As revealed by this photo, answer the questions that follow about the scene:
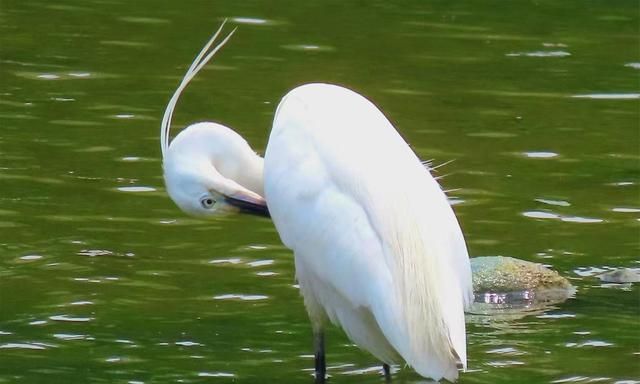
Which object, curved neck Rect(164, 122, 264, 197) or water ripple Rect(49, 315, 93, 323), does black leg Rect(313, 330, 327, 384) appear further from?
water ripple Rect(49, 315, 93, 323)

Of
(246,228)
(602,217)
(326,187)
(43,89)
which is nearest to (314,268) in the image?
(326,187)

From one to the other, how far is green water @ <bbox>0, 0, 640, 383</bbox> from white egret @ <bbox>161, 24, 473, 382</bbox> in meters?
0.47

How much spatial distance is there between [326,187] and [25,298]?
180 centimetres

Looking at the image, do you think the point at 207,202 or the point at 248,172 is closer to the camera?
the point at 207,202

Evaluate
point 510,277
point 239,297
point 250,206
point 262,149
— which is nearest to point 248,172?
point 250,206

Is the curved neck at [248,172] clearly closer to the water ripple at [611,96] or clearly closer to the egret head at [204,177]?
the egret head at [204,177]

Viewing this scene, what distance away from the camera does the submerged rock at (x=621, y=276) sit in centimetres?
739

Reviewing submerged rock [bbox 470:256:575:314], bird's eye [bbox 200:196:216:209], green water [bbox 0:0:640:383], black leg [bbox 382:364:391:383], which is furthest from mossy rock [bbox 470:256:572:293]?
bird's eye [bbox 200:196:216:209]

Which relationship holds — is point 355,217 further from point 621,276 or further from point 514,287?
point 621,276

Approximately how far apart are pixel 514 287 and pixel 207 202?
5.43ft

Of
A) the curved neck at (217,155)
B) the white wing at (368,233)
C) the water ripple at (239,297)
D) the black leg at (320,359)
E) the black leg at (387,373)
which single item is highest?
the curved neck at (217,155)

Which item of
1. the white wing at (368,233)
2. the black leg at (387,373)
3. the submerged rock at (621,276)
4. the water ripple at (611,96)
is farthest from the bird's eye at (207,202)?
the water ripple at (611,96)

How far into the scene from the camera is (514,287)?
23.7 feet

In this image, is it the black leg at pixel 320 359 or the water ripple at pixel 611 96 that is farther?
the water ripple at pixel 611 96
